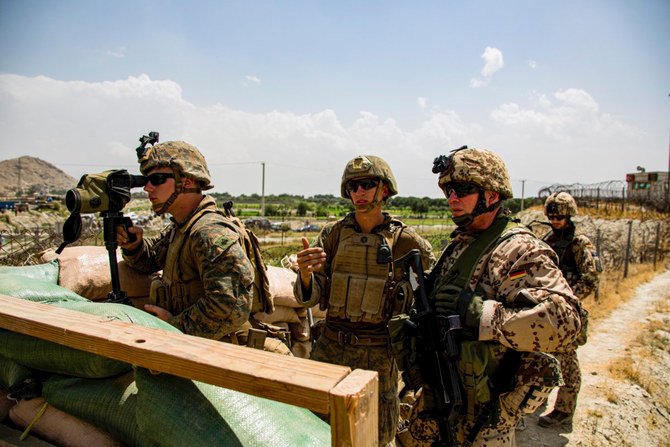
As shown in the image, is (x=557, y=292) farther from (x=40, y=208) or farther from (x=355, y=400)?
(x=40, y=208)

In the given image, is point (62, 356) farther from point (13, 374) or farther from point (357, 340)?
point (357, 340)

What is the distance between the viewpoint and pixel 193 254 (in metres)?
2.46

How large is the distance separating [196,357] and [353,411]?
0.43 metres

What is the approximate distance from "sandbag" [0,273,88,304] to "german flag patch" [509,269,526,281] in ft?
6.89

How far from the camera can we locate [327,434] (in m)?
1.47

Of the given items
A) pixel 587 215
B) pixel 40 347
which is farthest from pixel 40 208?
pixel 40 347

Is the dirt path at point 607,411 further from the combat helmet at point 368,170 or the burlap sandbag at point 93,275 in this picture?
the burlap sandbag at point 93,275

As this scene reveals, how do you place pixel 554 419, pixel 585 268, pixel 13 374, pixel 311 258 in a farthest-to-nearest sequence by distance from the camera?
pixel 585 268
pixel 554 419
pixel 311 258
pixel 13 374

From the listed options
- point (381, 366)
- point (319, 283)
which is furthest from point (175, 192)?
point (381, 366)

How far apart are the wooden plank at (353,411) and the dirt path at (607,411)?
13.6ft

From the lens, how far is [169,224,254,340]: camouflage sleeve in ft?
7.38

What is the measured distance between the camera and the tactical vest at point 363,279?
113 inches

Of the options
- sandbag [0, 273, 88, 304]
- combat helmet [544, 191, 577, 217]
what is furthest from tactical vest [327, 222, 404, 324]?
combat helmet [544, 191, 577, 217]

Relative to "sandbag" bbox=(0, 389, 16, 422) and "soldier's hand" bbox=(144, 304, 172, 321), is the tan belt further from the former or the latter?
"sandbag" bbox=(0, 389, 16, 422)
